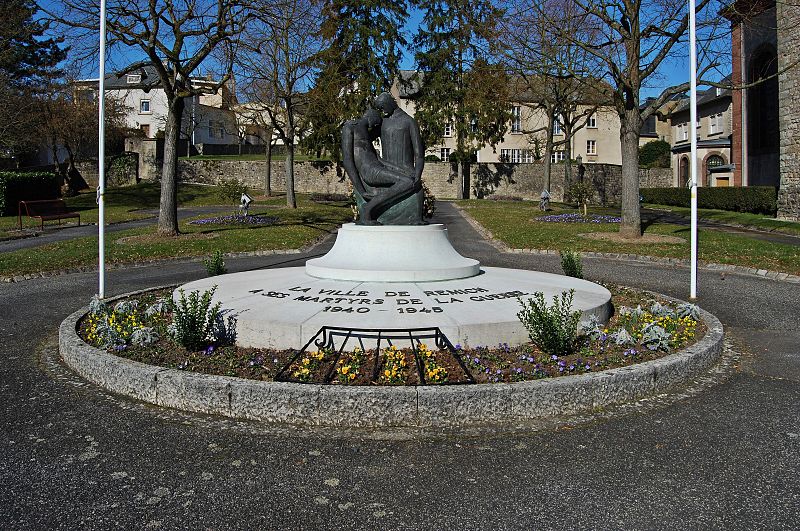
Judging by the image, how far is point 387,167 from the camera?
31.9ft

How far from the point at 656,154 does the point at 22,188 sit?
178 feet

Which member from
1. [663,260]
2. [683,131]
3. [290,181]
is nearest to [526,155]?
[683,131]

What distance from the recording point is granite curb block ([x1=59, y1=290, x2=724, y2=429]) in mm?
4785

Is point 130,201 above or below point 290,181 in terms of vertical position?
below

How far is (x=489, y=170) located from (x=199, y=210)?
22.7m

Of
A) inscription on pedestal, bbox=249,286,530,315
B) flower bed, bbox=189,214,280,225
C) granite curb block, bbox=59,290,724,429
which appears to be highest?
flower bed, bbox=189,214,280,225

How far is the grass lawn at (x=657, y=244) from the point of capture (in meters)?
14.1

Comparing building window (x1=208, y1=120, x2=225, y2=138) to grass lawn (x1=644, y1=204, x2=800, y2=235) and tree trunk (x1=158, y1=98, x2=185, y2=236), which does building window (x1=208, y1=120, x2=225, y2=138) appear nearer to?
grass lawn (x1=644, y1=204, x2=800, y2=235)

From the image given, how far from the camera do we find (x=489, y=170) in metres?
47.9

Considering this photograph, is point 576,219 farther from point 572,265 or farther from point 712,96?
point 712,96

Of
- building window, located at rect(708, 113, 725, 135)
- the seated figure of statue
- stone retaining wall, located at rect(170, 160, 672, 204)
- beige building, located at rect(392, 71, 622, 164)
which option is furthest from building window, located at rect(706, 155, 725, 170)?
the seated figure of statue

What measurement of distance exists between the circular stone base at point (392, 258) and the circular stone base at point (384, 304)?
4.9 inches

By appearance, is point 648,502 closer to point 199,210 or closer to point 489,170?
point 199,210

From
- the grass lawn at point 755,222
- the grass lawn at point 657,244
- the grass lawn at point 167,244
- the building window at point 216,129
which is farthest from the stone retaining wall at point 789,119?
the building window at point 216,129
